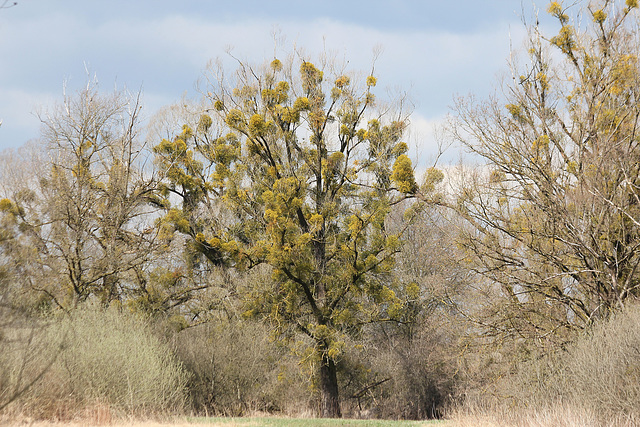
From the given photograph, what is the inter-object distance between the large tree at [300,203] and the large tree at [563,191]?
15.5 feet

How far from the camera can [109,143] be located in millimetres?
20531

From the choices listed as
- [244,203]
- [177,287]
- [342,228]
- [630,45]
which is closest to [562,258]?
[630,45]

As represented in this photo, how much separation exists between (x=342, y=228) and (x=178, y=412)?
406 inches

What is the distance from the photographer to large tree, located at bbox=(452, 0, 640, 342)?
13.8m

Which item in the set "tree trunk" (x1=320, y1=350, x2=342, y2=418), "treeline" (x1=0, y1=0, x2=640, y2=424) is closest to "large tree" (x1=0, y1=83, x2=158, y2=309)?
"treeline" (x1=0, y1=0, x2=640, y2=424)

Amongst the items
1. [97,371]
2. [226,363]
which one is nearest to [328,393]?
[226,363]

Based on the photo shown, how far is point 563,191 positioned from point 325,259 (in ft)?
32.8

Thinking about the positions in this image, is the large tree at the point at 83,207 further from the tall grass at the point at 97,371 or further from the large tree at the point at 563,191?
the large tree at the point at 563,191

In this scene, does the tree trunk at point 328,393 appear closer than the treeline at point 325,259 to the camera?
No

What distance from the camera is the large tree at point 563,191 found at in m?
13.8

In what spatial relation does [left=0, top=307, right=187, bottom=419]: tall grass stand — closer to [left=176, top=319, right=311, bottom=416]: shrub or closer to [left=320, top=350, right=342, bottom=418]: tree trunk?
[left=176, top=319, right=311, bottom=416]: shrub

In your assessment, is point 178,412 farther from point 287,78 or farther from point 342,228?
point 287,78

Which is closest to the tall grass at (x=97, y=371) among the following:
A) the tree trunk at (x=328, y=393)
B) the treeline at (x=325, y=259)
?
the treeline at (x=325, y=259)

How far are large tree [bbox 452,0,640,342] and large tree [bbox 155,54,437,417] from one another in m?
4.74
